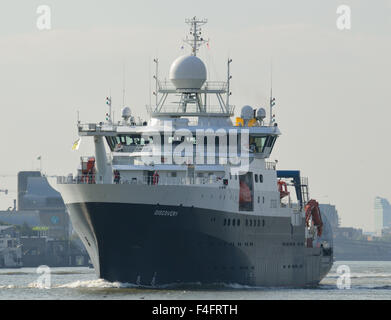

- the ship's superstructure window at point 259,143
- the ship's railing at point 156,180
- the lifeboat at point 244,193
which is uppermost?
the ship's superstructure window at point 259,143

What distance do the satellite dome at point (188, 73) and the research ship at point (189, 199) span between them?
0.08 metres

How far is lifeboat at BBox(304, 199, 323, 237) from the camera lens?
12144 centimetres

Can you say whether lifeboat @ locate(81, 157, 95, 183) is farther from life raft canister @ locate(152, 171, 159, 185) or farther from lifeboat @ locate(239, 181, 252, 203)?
lifeboat @ locate(239, 181, 252, 203)

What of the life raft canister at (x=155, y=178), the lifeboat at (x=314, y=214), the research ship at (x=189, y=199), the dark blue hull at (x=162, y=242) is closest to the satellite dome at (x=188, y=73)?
the research ship at (x=189, y=199)

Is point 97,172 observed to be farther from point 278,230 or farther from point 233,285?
point 278,230

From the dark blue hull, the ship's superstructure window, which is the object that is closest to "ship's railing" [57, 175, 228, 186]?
the dark blue hull

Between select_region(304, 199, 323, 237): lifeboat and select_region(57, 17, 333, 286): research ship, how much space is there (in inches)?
203

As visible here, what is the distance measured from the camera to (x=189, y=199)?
3674 inches

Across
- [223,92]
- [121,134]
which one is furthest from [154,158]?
[223,92]

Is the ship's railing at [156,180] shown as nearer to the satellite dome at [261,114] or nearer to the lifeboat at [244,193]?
the lifeboat at [244,193]

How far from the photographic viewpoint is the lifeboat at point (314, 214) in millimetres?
121438

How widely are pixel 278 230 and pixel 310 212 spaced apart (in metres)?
14.7

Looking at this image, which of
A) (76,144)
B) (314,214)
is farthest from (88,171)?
(314,214)

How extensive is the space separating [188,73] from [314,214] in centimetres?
2289
